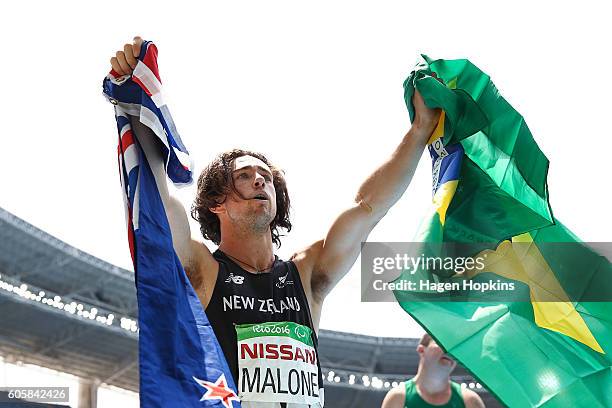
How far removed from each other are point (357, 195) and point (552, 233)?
1.43 metres

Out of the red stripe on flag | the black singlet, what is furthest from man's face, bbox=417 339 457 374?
the red stripe on flag

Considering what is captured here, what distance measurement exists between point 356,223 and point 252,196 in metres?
0.47

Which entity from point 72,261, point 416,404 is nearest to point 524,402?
point 416,404

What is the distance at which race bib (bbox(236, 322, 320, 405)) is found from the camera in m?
3.31

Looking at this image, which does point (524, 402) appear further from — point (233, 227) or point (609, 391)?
point (233, 227)

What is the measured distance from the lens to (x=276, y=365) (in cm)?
336

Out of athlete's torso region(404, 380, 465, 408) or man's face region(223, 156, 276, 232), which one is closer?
man's face region(223, 156, 276, 232)

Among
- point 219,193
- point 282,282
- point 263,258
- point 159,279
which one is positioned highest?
point 219,193

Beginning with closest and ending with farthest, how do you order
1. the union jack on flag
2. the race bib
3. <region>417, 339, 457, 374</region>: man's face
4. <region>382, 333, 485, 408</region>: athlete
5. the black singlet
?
the union jack on flag → the race bib → the black singlet → <region>382, 333, 485, 408</region>: athlete → <region>417, 339, 457, 374</region>: man's face

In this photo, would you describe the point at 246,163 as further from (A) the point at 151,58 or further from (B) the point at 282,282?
(A) the point at 151,58

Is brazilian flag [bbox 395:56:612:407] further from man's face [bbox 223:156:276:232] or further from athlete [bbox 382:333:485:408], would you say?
athlete [bbox 382:333:485:408]

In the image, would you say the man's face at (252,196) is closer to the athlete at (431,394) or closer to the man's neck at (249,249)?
the man's neck at (249,249)

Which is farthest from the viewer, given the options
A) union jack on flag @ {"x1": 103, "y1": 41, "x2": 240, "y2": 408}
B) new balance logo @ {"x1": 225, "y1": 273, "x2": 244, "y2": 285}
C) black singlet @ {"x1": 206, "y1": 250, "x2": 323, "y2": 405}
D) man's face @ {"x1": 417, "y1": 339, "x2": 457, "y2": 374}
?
man's face @ {"x1": 417, "y1": 339, "x2": 457, "y2": 374}

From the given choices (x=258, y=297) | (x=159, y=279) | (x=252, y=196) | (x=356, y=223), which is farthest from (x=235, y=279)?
(x=356, y=223)
